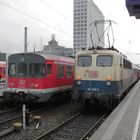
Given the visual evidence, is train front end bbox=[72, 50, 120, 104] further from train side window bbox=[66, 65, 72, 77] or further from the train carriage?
train side window bbox=[66, 65, 72, 77]

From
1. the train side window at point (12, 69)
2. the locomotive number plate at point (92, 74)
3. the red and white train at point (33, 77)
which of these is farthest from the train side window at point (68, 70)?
the locomotive number plate at point (92, 74)

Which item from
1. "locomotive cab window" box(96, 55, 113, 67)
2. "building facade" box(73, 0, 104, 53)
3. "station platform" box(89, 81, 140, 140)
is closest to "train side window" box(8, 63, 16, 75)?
"locomotive cab window" box(96, 55, 113, 67)

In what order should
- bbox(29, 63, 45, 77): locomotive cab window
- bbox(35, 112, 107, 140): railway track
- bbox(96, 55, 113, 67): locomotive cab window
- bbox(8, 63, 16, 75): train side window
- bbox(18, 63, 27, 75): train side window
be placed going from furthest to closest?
bbox(8, 63, 16, 75): train side window, bbox(18, 63, 27, 75): train side window, bbox(29, 63, 45, 77): locomotive cab window, bbox(96, 55, 113, 67): locomotive cab window, bbox(35, 112, 107, 140): railway track

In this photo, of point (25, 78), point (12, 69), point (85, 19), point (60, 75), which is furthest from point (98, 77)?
point (85, 19)

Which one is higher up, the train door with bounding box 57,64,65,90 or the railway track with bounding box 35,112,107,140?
the train door with bounding box 57,64,65,90

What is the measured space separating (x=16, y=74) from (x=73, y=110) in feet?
11.4

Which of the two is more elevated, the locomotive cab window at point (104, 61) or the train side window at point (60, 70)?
the locomotive cab window at point (104, 61)

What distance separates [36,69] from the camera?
13.8 m

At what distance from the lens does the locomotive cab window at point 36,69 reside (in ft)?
44.7

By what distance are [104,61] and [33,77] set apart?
11.6 ft

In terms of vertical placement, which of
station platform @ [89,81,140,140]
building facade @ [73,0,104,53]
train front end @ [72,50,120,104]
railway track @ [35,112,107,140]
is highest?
building facade @ [73,0,104,53]

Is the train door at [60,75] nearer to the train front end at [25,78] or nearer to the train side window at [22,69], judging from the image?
the train front end at [25,78]

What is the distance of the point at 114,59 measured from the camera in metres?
13.0

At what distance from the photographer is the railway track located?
8791mm
